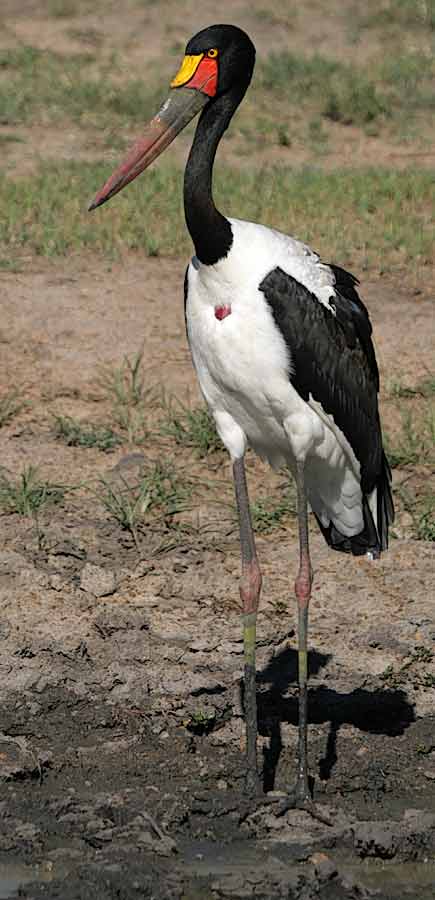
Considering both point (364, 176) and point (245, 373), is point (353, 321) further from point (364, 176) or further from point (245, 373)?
point (364, 176)

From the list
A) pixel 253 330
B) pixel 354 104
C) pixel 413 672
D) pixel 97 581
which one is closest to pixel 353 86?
pixel 354 104

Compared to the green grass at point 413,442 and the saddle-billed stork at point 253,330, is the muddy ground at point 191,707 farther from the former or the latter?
the green grass at point 413,442

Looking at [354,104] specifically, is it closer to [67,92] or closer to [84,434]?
[67,92]

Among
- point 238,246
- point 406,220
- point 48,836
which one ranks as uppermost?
point 238,246

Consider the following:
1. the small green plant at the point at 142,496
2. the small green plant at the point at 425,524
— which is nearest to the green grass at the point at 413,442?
the small green plant at the point at 425,524

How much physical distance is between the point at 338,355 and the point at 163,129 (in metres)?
0.86

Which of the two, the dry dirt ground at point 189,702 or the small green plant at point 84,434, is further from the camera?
the small green plant at point 84,434

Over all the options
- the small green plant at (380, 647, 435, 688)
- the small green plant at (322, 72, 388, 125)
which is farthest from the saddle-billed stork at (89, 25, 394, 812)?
the small green plant at (322, 72, 388, 125)

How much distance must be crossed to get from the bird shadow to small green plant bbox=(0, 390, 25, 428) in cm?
214

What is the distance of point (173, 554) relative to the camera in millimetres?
6035

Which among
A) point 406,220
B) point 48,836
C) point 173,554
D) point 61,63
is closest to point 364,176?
point 406,220

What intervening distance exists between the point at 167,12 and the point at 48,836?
11.2m

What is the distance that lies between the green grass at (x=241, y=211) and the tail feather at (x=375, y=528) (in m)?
3.33

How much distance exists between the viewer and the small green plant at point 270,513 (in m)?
6.34
